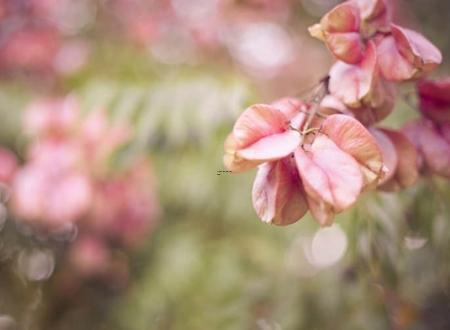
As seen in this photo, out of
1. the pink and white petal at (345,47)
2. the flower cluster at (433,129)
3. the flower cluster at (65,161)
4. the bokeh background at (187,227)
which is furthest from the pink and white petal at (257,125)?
the flower cluster at (65,161)

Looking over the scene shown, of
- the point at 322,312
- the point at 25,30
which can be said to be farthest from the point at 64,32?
the point at 322,312

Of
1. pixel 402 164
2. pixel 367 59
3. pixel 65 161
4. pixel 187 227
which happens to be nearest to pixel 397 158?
pixel 402 164

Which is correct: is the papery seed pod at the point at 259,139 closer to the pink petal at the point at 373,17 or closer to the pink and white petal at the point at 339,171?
the pink and white petal at the point at 339,171

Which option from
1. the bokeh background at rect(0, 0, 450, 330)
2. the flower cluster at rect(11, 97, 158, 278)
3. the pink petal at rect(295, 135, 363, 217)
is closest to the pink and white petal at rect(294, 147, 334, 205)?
the pink petal at rect(295, 135, 363, 217)

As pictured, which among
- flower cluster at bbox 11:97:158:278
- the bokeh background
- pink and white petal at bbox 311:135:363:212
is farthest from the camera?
flower cluster at bbox 11:97:158:278

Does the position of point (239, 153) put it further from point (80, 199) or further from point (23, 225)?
point (23, 225)

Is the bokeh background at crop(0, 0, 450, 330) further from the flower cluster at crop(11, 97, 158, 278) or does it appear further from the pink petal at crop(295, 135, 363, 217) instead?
the pink petal at crop(295, 135, 363, 217)
